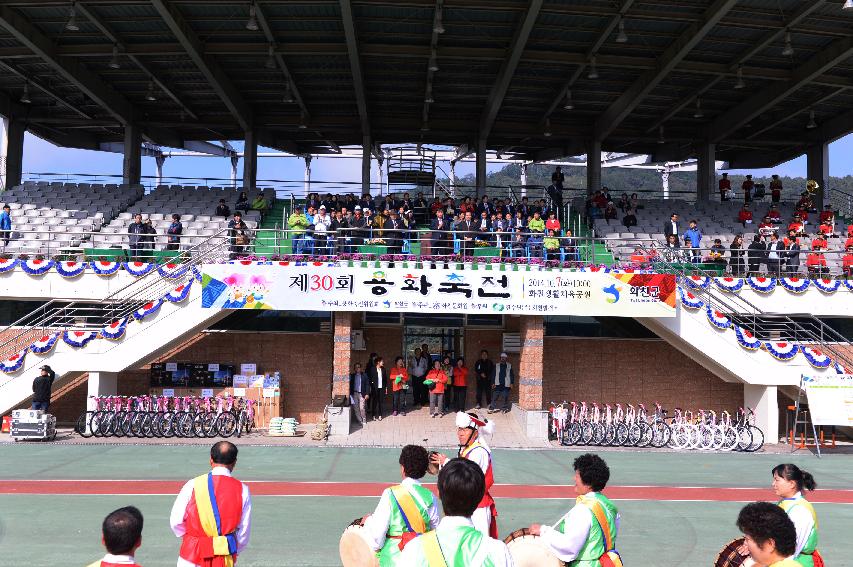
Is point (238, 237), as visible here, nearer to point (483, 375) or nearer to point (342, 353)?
point (342, 353)

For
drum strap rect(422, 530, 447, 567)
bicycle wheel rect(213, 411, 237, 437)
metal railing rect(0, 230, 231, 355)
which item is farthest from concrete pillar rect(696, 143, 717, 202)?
drum strap rect(422, 530, 447, 567)

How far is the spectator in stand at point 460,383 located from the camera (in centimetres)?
2378

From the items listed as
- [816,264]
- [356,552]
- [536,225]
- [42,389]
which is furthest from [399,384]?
[356,552]

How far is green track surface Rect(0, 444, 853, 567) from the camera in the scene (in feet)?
34.7

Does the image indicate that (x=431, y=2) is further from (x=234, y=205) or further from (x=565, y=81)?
(x=234, y=205)

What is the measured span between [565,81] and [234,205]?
547 inches

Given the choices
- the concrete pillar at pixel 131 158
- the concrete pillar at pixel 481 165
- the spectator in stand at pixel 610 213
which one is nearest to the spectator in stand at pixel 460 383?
the spectator in stand at pixel 610 213

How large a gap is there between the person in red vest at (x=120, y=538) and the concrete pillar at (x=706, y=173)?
36284 mm

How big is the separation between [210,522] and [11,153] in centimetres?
3550

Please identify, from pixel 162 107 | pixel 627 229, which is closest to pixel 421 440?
pixel 627 229

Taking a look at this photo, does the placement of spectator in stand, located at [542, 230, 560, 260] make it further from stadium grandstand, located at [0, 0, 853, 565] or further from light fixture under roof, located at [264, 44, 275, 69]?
light fixture under roof, located at [264, 44, 275, 69]

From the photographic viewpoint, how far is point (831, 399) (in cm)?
2039

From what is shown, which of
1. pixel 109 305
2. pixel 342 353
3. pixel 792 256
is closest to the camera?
pixel 342 353

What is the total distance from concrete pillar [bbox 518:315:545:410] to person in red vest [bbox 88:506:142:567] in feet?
58.4
